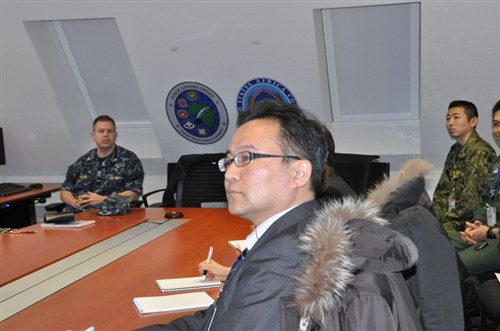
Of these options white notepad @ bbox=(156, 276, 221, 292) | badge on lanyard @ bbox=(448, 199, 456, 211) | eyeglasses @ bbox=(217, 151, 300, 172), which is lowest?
badge on lanyard @ bbox=(448, 199, 456, 211)

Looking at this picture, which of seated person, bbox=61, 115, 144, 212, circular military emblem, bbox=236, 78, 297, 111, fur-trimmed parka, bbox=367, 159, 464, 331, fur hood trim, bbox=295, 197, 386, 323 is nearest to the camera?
fur hood trim, bbox=295, 197, 386, 323

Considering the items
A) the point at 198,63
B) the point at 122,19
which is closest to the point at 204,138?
the point at 198,63

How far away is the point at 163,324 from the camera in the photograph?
6.51 ft

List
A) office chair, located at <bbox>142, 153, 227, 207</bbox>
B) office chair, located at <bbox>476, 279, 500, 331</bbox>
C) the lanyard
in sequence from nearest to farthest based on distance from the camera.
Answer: office chair, located at <bbox>476, 279, 500, 331</bbox>, the lanyard, office chair, located at <bbox>142, 153, 227, 207</bbox>

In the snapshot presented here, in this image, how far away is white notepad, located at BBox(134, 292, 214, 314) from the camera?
7.19 feet

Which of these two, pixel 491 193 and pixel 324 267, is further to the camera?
pixel 491 193

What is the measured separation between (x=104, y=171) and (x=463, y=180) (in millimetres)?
2690

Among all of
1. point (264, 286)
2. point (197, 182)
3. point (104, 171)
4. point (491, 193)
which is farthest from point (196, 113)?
point (264, 286)

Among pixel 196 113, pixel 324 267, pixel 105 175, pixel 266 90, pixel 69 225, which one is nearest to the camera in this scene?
pixel 324 267

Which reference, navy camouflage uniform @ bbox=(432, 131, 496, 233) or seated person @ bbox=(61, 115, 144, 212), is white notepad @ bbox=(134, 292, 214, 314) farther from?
seated person @ bbox=(61, 115, 144, 212)

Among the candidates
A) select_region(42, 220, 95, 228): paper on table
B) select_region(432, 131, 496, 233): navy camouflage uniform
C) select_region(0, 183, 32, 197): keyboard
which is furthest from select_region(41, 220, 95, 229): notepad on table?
select_region(432, 131, 496, 233): navy camouflage uniform

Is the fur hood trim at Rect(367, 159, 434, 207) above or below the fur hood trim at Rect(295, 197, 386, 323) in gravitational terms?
below

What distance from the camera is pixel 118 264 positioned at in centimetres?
289

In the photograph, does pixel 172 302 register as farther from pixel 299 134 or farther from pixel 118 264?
pixel 299 134
